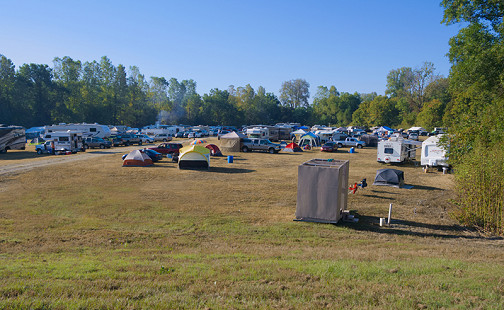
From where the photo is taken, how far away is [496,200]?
1240 cm

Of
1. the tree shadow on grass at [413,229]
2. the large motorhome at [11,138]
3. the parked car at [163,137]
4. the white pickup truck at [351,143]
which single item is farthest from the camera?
the parked car at [163,137]

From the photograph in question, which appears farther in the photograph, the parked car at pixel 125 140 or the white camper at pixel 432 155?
the parked car at pixel 125 140

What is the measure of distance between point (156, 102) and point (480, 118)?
103 metres

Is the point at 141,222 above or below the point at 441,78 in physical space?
below

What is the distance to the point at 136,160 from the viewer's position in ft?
86.2

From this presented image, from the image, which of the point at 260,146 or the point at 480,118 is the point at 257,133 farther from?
the point at 480,118

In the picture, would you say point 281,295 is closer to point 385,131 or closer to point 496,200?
point 496,200

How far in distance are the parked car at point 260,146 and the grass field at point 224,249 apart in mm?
17077

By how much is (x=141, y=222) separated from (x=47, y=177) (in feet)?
39.0

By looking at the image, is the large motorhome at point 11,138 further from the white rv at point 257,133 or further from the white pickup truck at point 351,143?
the white pickup truck at point 351,143

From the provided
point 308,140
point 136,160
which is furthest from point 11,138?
point 308,140

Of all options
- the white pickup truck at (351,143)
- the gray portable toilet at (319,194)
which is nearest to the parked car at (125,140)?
the white pickup truck at (351,143)

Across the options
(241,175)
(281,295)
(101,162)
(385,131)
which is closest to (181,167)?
(241,175)

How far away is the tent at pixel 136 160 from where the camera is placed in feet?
85.9
